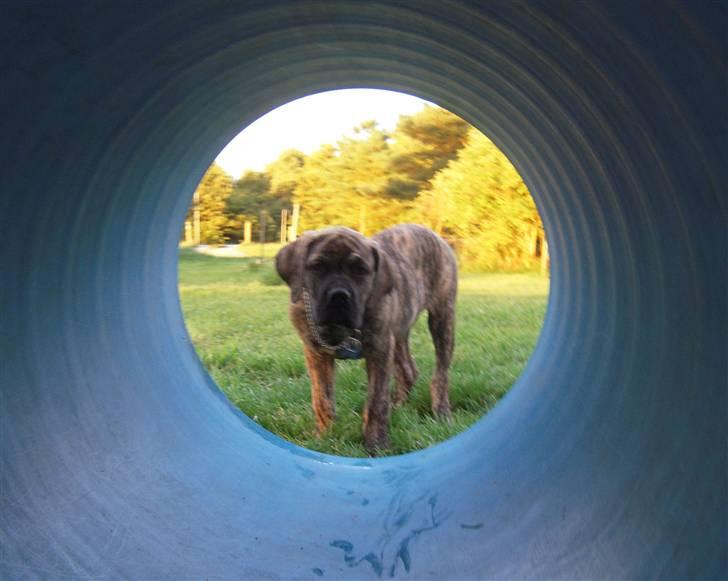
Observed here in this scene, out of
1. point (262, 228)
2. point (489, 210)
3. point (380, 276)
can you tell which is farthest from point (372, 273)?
point (262, 228)

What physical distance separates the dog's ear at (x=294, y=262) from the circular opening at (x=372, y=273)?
0.06 ft

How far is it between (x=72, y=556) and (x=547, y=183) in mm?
2658

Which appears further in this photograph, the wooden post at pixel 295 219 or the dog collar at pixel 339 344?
the wooden post at pixel 295 219

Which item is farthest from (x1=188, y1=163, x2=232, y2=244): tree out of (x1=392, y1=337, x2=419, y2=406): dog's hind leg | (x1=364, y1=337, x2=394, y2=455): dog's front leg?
(x1=364, y1=337, x2=394, y2=455): dog's front leg

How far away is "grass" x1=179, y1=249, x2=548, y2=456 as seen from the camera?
527 cm

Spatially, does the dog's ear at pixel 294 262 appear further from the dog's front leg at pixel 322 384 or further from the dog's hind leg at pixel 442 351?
the dog's hind leg at pixel 442 351

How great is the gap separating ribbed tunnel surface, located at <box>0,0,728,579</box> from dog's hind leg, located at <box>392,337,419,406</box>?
2020mm

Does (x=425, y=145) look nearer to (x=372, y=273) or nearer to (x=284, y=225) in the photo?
(x=284, y=225)

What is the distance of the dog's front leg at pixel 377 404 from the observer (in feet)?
15.9

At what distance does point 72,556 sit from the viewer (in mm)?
2465

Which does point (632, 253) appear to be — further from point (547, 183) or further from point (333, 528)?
point (333, 528)

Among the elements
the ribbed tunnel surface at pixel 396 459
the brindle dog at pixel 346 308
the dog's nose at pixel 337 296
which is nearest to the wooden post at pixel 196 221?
the brindle dog at pixel 346 308

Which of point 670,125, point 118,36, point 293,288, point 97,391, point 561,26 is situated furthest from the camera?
point 293,288

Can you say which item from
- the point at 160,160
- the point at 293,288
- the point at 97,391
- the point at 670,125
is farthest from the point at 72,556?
the point at 293,288
